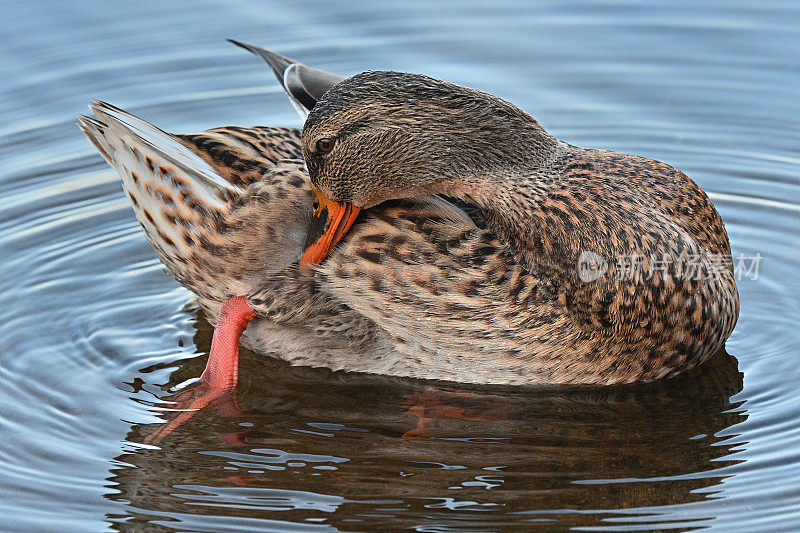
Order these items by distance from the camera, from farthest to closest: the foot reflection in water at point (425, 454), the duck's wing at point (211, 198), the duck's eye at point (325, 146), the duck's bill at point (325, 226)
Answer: the duck's wing at point (211, 198) → the duck's bill at point (325, 226) → the duck's eye at point (325, 146) → the foot reflection in water at point (425, 454)

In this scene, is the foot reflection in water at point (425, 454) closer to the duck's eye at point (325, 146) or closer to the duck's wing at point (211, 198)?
the duck's wing at point (211, 198)

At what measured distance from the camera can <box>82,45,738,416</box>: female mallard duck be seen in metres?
5.59

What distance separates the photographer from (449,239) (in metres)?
5.66

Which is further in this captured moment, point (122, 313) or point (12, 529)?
point (122, 313)

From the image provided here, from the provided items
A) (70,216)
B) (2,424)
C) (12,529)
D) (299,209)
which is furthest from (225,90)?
(12,529)

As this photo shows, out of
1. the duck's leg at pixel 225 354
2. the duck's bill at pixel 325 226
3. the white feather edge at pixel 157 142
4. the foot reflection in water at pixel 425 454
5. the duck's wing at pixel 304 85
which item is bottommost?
the foot reflection in water at pixel 425 454

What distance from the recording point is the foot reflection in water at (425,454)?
4949 millimetres

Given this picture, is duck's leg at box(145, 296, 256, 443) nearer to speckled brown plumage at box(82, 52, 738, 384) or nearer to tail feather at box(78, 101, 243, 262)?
speckled brown plumage at box(82, 52, 738, 384)

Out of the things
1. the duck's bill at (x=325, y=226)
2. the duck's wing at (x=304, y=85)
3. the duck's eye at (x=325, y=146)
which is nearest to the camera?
the duck's eye at (x=325, y=146)

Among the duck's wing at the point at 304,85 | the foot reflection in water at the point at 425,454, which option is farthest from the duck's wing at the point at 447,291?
the duck's wing at the point at 304,85

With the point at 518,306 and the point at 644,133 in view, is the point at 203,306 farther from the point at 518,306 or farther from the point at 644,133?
the point at 644,133

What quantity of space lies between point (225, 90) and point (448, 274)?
11.9ft

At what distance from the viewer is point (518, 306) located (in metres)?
5.62

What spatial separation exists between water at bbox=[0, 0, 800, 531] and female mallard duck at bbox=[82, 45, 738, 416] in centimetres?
28
